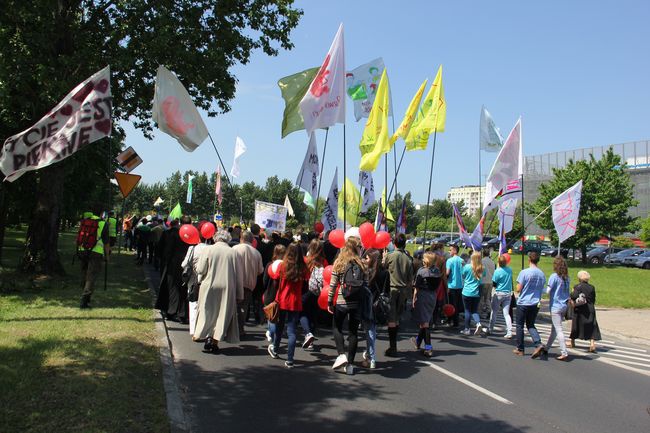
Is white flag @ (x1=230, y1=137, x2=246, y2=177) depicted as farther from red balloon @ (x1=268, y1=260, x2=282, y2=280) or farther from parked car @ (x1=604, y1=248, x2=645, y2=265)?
parked car @ (x1=604, y1=248, x2=645, y2=265)

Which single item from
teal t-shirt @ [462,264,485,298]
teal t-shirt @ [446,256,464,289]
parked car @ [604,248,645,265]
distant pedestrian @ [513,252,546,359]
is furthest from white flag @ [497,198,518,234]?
parked car @ [604,248,645,265]

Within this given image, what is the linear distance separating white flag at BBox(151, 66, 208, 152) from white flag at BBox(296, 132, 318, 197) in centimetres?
626

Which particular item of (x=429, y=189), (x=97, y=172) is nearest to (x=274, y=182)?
(x=97, y=172)

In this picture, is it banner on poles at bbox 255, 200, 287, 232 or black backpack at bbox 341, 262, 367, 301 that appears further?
banner on poles at bbox 255, 200, 287, 232

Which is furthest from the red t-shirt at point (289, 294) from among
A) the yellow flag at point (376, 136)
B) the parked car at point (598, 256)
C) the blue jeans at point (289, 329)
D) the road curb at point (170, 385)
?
the parked car at point (598, 256)

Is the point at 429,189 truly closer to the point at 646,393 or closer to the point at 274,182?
the point at 646,393

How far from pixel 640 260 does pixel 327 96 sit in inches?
1336

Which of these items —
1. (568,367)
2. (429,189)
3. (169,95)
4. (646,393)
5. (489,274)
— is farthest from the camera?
(429,189)

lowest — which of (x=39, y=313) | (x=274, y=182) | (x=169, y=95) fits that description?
(x=39, y=313)

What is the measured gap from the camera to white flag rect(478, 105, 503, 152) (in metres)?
15.8

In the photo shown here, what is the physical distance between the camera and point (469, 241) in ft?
45.9

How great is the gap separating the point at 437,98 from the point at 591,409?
8.77 meters

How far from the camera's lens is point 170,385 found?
5633 mm

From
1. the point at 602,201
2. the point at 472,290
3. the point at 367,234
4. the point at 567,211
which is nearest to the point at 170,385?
the point at 367,234
